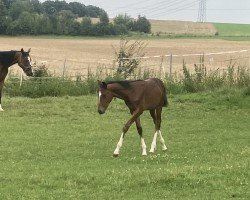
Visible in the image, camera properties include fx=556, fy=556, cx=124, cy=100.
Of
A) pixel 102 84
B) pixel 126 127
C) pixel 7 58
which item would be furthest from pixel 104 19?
pixel 102 84

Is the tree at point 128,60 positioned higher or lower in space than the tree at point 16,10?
lower

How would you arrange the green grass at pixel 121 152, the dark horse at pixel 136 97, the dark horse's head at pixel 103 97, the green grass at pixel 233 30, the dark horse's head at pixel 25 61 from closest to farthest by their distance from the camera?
the green grass at pixel 121 152 < the dark horse's head at pixel 103 97 < the dark horse at pixel 136 97 < the dark horse's head at pixel 25 61 < the green grass at pixel 233 30

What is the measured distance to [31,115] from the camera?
1947cm

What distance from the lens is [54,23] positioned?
83.9 meters

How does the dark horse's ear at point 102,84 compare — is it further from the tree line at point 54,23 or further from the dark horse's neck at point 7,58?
the tree line at point 54,23

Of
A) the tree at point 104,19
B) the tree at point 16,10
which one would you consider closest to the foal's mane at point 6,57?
the tree at point 16,10

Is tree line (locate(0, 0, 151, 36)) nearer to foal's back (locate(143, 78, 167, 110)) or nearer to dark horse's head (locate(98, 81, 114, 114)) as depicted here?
foal's back (locate(143, 78, 167, 110))

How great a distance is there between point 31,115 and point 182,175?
10973mm

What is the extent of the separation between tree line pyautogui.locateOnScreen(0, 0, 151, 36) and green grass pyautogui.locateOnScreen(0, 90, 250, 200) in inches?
2047

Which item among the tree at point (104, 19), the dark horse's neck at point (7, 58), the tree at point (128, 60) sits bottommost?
the tree at point (128, 60)

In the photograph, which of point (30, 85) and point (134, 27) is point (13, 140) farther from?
point (134, 27)

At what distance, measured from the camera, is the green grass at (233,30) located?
119 meters

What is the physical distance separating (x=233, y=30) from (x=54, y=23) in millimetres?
60145

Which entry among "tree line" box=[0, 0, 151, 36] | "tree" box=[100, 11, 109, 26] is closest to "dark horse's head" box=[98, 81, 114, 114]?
"tree line" box=[0, 0, 151, 36]
